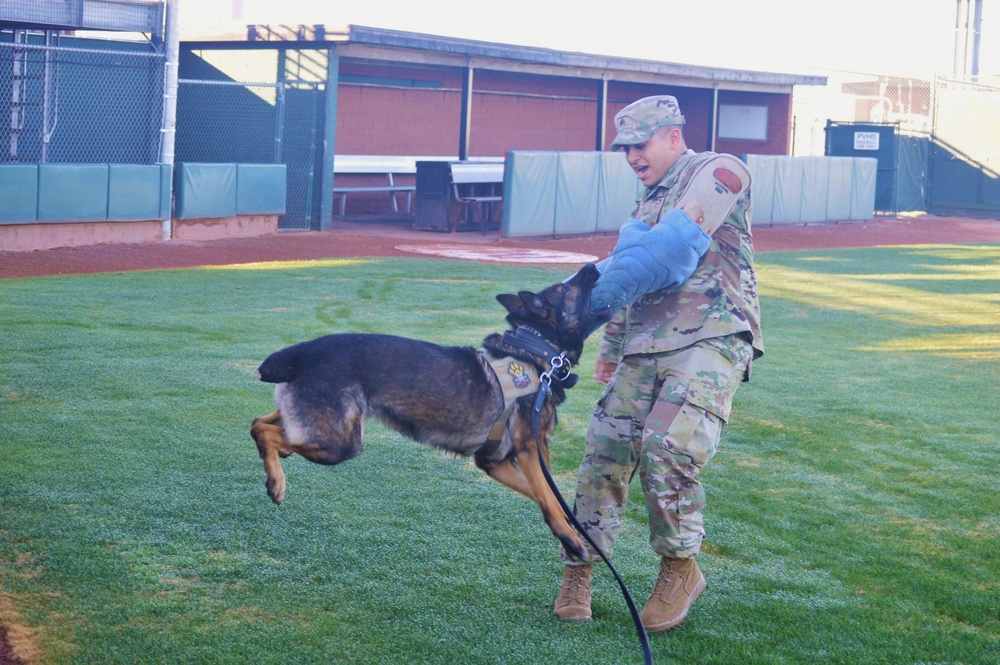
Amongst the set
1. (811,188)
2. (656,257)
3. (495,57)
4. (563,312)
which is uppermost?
(495,57)

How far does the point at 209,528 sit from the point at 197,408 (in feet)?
7.11

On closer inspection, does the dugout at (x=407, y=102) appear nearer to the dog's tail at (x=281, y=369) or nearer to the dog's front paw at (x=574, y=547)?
the dog's tail at (x=281, y=369)

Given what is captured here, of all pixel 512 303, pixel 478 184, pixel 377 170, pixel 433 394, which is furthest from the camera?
Result: pixel 377 170

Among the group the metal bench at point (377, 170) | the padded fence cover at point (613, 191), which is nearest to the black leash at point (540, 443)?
the padded fence cover at point (613, 191)

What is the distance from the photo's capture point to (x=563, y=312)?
13.0 feet

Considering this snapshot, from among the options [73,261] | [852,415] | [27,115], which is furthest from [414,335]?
[27,115]

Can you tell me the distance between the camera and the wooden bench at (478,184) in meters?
21.8

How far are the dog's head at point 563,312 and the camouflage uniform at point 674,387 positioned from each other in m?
0.17

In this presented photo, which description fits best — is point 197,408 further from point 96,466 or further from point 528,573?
point 528,573

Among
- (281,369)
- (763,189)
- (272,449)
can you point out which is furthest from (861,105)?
(272,449)

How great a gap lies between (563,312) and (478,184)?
62.0ft

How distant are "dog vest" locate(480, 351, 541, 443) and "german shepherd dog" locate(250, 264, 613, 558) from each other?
2 centimetres

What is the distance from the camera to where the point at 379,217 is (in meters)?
25.1

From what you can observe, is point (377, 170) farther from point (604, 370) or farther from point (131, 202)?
point (604, 370)
